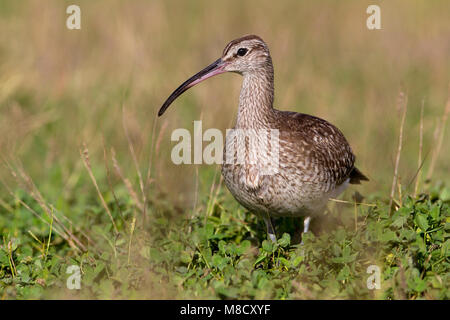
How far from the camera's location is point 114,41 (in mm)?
11055

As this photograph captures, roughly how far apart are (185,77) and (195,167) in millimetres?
2566

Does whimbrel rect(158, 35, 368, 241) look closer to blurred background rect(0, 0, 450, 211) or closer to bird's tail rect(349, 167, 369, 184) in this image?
bird's tail rect(349, 167, 369, 184)

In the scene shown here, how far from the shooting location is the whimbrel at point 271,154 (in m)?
Answer: 5.39

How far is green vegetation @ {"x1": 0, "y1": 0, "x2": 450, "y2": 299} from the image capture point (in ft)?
16.5

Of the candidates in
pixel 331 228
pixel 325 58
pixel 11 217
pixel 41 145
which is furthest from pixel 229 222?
pixel 325 58

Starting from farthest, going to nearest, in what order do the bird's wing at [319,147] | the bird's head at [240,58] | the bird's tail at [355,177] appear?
1. the bird's tail at [355,177]
2. the bird's head at [240,58]
3. the bird's wing at [319,147]

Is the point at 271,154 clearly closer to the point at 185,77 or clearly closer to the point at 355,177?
the point at 355,177

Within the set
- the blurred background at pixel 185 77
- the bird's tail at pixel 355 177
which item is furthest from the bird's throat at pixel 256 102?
the blurred background at pixel 185 77

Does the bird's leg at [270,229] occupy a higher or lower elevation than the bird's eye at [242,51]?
lower

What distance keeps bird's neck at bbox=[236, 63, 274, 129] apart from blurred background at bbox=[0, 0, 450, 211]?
1.81 m

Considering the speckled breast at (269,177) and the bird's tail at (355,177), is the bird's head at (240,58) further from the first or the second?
the bird's tail at (355,177)

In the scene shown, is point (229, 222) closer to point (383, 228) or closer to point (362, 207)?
point (362, 207)

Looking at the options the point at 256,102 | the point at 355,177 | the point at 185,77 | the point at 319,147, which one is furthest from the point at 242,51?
the point at 185,77

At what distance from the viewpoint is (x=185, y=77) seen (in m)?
9.77
